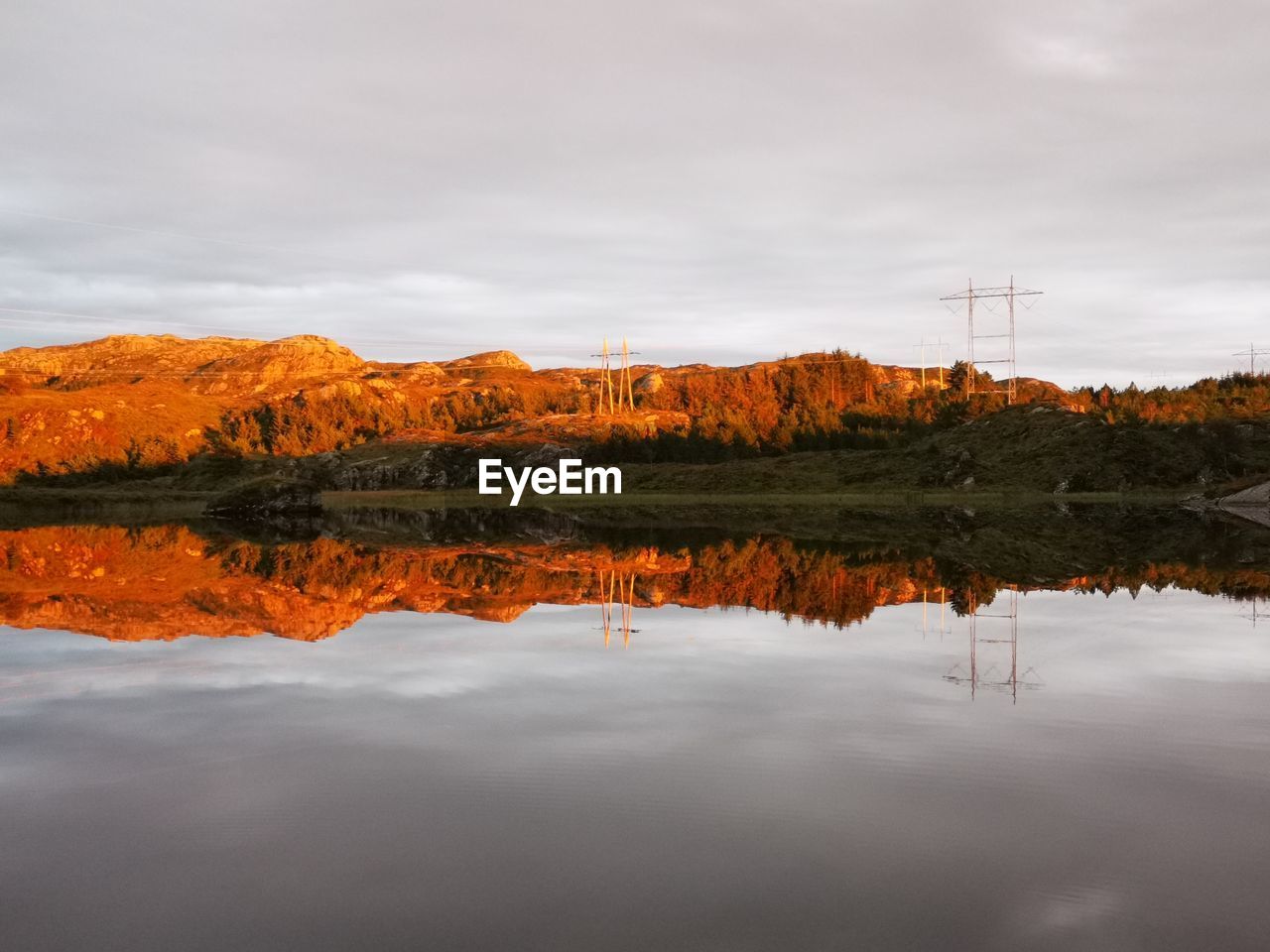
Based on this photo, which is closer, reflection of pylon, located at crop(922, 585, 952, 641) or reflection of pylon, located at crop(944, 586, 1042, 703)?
reflection of pylon, located at crop(944, 586, 1042, 703)

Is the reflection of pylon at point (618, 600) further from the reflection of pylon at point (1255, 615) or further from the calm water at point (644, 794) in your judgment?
the reflection of pylon at point (1255, 615)

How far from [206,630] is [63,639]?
74.5 inches

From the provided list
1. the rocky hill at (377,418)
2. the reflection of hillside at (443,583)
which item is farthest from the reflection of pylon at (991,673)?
the rocky hill at (377,418)

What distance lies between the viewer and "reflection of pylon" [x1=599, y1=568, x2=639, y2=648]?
1493 centimetres

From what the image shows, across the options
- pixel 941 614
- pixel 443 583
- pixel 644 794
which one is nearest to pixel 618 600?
pixel 443 583

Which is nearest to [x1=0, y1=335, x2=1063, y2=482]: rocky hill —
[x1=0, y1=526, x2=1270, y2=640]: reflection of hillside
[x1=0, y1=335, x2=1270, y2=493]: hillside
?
[x1=0, y1=335, x2=1270, y2=493]: hillside

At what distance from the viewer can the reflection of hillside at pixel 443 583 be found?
55.0 ft

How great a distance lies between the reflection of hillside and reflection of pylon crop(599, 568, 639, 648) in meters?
0.20

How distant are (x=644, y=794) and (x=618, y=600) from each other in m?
11.4

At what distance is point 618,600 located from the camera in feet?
60.1

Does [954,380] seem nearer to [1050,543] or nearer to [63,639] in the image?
[1050,543]

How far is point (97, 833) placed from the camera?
6.25 meters

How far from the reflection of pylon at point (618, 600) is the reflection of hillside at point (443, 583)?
20 cm

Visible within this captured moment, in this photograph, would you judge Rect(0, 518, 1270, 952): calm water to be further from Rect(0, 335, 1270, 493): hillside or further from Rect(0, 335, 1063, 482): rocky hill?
Rect(0, 335, 1063, 482): rocky hill
